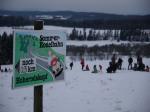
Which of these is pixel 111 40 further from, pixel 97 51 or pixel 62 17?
pixel 62 17

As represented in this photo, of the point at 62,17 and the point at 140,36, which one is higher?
Answer: the point at 62,17

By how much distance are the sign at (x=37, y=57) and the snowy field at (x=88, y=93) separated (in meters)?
1.22

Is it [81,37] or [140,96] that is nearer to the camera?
[81,37]

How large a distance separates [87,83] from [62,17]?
4.40 feet

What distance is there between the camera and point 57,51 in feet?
8.89

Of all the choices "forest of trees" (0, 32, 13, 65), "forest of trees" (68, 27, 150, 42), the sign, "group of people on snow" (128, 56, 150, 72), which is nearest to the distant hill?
"forest of trees" (68, 27, 150, 42)

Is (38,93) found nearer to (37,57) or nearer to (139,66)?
(37,57)

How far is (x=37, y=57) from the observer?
8.46ft

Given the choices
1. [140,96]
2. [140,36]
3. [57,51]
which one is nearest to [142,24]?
[140,36]

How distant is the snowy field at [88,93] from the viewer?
391 centimetres

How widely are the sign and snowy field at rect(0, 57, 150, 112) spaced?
1.22 meters

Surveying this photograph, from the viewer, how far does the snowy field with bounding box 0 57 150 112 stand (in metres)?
3.91

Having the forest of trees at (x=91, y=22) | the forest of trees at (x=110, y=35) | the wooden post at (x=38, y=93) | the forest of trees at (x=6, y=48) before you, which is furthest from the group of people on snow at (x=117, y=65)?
the wooden post at (x=38, y=93)

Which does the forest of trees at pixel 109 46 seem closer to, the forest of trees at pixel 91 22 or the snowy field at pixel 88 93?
the forest of trees at pixel 91 22
